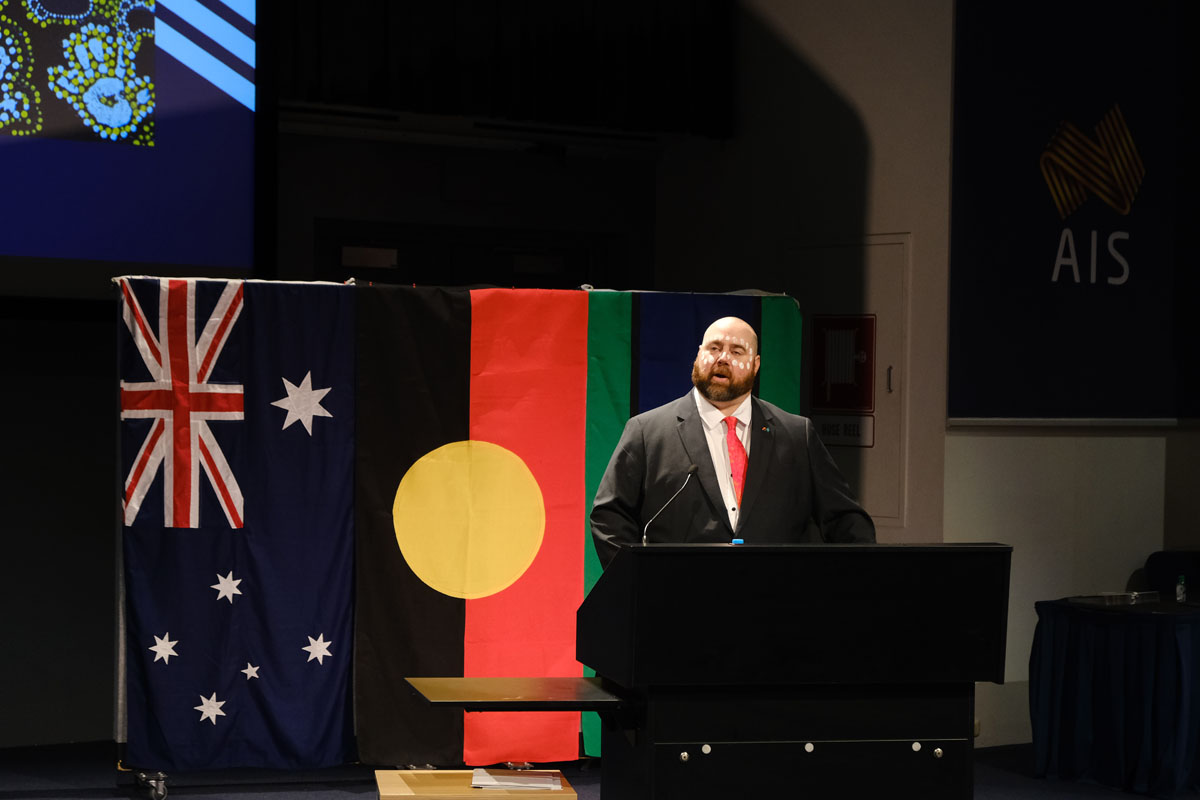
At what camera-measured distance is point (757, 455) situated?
3.96 m

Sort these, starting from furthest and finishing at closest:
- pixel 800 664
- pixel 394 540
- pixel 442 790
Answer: pixel 394 540 → pixel 442 790 → pixel 800 664

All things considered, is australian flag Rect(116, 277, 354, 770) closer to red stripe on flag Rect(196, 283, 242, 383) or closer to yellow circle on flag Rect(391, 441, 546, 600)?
red stripe on flag Rect(196, 283, 242, 383)

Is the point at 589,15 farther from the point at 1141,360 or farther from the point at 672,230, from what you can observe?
the point at 1141,360

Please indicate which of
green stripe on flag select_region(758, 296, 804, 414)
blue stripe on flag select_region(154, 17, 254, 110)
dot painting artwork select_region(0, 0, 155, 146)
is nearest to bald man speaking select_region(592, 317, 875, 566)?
green stripe on flag select_region(758, 296, 804, 414)

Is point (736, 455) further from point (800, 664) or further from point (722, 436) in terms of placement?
point (800, 664)

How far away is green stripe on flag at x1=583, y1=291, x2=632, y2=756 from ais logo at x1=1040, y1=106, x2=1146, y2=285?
216 centimetres

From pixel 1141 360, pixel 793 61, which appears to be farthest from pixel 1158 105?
pixel 793 61

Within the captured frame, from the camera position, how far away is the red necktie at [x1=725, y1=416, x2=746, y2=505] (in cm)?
396

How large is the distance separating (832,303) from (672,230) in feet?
4.42

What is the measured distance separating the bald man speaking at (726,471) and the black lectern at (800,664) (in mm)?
896

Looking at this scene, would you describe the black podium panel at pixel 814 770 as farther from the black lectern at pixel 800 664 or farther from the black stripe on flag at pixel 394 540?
the black stripe on flag at pixel 394 540

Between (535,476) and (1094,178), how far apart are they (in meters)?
2.96

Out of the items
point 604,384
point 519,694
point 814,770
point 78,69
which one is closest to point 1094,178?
point 604,384

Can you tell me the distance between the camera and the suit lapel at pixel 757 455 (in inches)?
154
